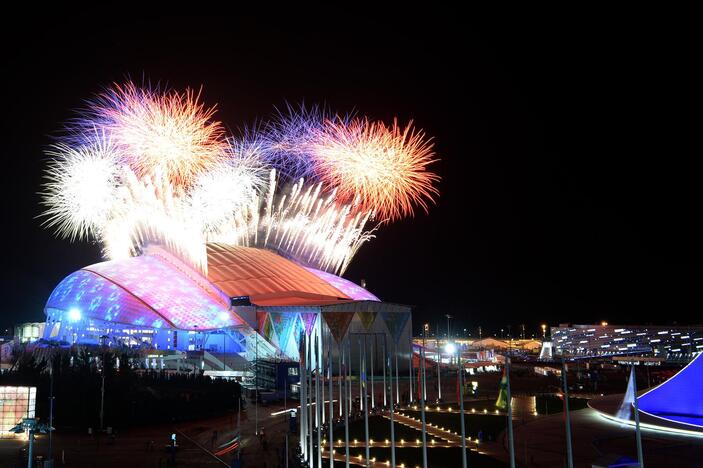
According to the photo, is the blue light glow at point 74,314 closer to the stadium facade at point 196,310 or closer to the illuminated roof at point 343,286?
the stadium facade at point 196,310

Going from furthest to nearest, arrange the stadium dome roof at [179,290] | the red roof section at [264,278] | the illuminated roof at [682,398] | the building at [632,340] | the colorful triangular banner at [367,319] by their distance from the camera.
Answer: the building at [632,340]
the red roof section at [264,278]
the stadium dome roof at [179,290]
the colorful triangular banner at [367,319]
the illuminated roof at [682,398]

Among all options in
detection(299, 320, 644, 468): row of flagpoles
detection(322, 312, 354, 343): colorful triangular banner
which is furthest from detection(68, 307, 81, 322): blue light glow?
detection(299, 320, 644, 468): row of flagpoles

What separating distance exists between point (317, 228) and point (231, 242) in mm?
14311

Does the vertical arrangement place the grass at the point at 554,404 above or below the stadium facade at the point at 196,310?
below

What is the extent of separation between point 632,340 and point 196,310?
187 ft

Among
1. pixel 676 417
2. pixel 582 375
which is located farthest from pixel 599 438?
pixel 582 375

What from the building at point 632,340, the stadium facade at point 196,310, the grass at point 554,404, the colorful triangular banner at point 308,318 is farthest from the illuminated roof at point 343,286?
the grass at point 554,404

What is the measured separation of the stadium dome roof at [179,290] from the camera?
59844 millimetres

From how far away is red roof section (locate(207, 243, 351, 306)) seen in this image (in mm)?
64250

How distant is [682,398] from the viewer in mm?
29250

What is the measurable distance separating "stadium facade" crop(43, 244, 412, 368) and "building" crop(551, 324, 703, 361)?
3021 centimetres

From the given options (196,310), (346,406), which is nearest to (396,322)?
(196,310)

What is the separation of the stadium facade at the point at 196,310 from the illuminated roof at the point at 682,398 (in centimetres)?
2642

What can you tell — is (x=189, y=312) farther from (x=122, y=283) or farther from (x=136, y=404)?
(x=136, y=404)
